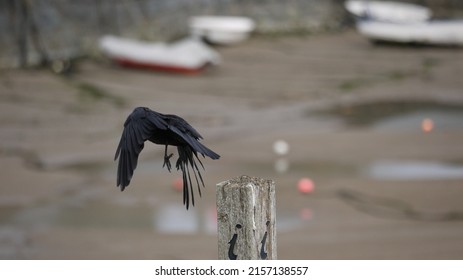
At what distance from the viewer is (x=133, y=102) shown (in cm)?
1330

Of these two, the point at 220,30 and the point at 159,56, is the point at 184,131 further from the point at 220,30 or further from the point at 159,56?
the point at 220,30

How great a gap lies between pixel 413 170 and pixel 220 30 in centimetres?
759

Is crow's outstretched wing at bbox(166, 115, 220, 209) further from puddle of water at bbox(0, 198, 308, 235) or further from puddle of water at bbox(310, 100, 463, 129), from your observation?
puddle of water at bbox(310, 100, 463, 129)

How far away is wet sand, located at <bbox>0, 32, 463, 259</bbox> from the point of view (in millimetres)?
8219

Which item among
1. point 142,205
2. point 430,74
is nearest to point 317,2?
point 430,74

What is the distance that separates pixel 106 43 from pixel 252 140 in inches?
188

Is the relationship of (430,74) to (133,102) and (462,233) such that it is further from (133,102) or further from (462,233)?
(462,233)

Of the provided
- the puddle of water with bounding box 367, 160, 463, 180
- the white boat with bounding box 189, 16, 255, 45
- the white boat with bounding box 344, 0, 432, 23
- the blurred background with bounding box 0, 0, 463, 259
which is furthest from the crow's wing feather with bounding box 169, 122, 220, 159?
the white boat with bounding box 344, 0, 432, 23

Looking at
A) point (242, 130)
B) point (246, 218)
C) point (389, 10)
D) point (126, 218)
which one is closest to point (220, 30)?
point (389, 10)

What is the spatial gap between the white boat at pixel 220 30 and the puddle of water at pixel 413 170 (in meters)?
7.12

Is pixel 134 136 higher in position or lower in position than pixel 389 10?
lower

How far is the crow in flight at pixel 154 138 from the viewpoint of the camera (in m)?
4.12

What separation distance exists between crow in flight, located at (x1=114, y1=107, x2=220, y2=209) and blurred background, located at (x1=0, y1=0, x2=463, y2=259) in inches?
136

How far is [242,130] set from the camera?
12023 mm
